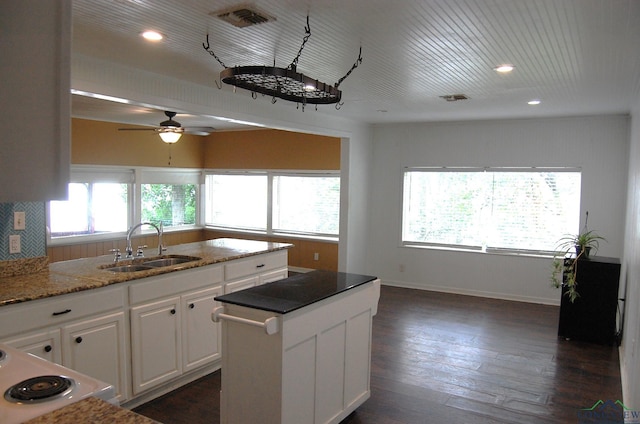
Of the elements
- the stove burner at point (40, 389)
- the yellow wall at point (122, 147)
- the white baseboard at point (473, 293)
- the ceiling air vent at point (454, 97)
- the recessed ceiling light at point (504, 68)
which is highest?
the ceiling air vent at point (454, 97)

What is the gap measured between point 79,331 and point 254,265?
170 centimetres

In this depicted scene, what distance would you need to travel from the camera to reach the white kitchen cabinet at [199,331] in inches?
140

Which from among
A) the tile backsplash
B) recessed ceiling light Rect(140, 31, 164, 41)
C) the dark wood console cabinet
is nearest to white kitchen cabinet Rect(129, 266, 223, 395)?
the tile backsplash

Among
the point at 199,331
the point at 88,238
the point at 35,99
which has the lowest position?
the point at 199,331

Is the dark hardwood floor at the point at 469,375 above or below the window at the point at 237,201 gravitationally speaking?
below

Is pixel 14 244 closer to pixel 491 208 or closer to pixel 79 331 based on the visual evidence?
pixel 79 331

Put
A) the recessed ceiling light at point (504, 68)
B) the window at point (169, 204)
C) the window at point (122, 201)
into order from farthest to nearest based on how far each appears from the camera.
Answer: the window at point (169, 204), the window at point (122, 201), the recessed ceiling light at point (504, 68)

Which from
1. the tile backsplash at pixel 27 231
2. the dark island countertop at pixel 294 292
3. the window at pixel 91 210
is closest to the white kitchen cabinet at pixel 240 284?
the dark island countertop at pixel 294 292

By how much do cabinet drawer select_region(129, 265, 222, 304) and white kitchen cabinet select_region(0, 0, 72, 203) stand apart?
2.31 m

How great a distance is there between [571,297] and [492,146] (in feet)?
8.29

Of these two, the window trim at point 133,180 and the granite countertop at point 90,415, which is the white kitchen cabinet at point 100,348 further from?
the window trim at point 133,180

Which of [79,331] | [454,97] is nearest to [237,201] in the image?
[454,97]

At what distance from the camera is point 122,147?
7629mm

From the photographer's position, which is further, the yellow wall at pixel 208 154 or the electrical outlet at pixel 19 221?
the yellow wall at pixel 208 154
